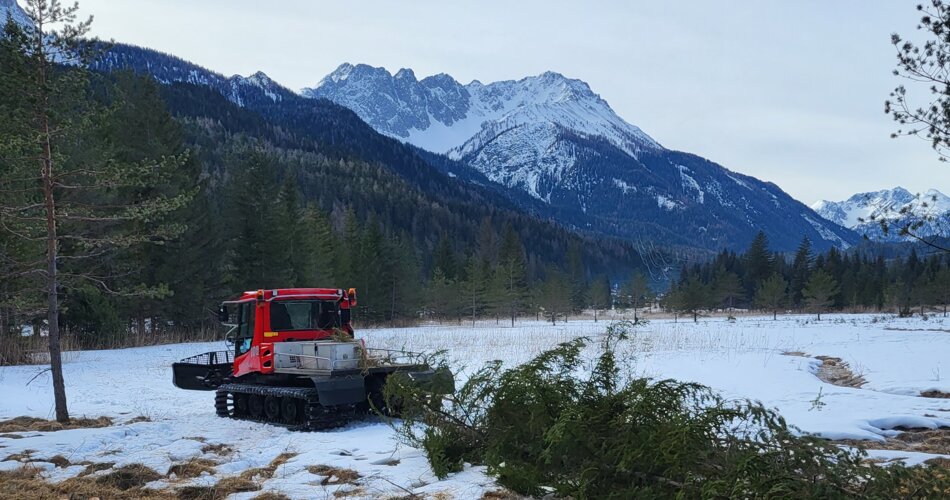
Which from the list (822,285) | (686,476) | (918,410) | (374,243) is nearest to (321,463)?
(686,476)

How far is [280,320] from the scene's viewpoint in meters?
12.9

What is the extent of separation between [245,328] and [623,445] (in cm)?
1005

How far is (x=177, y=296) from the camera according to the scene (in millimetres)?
34062

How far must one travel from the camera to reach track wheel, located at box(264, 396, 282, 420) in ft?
40.4

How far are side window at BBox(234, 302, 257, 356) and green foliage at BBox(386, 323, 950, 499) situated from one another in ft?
20.4

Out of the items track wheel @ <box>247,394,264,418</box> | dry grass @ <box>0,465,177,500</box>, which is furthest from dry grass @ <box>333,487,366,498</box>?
track wheel @ <box>247,394,264,418</box>

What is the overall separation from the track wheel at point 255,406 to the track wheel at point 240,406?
0.08 metres

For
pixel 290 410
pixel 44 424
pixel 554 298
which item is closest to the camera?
pixel 44 424

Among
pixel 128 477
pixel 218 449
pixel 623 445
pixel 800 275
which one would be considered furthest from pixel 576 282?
pixel 623 445

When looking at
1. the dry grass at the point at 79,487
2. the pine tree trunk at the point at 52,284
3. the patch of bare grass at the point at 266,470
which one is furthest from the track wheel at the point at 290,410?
the pine tree trunk at the point at 52,284

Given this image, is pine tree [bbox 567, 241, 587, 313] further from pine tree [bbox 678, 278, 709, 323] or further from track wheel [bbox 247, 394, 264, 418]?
track wheel [bbox 247, 394, 264, 418]

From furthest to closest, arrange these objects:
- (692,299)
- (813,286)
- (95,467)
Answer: (692,299) → (813,286) → (95,467)

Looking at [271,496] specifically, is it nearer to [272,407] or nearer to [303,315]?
[272,407]

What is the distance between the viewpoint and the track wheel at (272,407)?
12305mm
